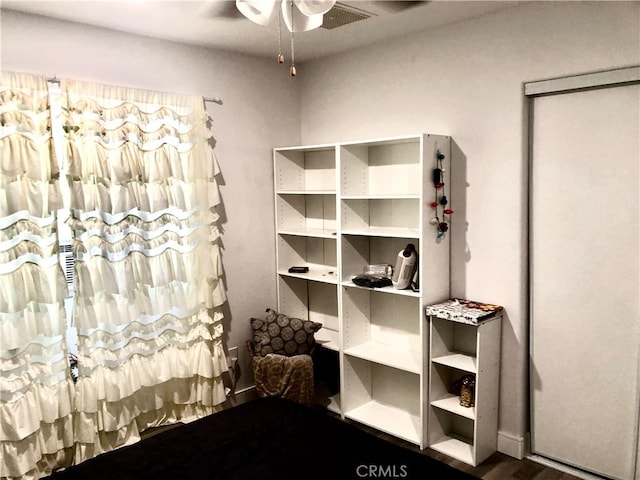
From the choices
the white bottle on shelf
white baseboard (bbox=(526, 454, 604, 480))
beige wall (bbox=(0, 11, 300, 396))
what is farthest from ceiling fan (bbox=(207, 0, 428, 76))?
white baseboard (bbox=(526, 454, 604, 480))

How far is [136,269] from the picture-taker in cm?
327

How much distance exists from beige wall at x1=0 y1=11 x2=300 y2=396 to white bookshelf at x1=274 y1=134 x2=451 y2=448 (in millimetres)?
164

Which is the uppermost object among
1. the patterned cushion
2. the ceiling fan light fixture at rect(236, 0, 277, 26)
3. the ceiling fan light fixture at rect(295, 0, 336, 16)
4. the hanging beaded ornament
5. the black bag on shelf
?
the ceiling fan light fixture at rect(236, 0, 277, 26)

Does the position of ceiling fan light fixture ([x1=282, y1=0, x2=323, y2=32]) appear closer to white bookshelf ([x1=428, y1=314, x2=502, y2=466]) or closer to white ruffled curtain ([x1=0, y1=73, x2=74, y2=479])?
white ruffled curtain ([x1=0, y1=73, x2=74, y2=479])

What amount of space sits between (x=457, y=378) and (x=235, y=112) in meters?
2.48

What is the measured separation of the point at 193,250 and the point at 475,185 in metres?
1.93

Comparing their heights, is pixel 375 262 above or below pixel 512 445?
above

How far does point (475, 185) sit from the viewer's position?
3.18m

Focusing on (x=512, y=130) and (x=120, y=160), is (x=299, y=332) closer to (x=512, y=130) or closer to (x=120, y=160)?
(x=120, y=160)

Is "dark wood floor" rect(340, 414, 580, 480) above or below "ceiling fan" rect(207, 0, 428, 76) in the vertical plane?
below

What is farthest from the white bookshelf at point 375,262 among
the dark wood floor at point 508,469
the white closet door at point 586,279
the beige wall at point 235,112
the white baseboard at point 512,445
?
the white closet door at point 586,279

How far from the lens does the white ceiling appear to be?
276 centimetres

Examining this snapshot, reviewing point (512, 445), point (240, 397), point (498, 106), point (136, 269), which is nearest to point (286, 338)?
point (240, 397)

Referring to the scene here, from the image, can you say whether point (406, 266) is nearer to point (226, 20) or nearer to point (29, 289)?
point (226, 20)
